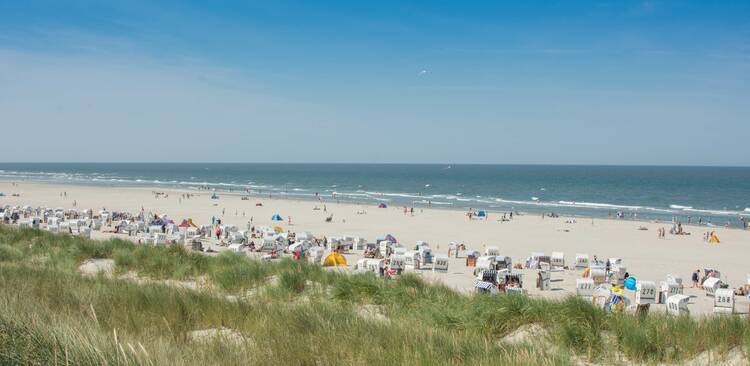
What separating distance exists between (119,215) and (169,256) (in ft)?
95.5

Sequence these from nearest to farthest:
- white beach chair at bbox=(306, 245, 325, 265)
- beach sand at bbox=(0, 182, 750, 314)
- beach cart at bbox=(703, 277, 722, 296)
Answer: beach cart at bbox=(703, 277, 722, 296), white beach chair at bbox=(306, 245, 325, 265), beach sand at bbox=(0, 182, 750, 314)

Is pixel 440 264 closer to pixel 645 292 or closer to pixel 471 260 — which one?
pixel 471 260

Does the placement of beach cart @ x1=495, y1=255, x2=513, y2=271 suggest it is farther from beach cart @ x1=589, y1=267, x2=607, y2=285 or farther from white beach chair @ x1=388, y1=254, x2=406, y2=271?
white beach chair @ x1=388, y1=254, x2=406, y2=271

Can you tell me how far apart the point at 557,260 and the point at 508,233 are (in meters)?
12.0

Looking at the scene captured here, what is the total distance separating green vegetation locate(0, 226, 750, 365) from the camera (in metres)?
3.37

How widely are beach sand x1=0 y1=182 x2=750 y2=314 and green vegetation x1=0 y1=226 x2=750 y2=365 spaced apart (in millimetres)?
9311

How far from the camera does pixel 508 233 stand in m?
35.5

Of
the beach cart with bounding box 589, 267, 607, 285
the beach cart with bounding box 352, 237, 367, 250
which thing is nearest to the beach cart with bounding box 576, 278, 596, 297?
the beach cart with bounding box 589, 267, 607, 285

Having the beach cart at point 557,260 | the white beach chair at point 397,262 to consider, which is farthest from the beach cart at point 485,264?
the beach cart at point 557,260

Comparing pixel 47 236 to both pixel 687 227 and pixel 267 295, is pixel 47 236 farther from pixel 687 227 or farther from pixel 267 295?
pixel 687 227

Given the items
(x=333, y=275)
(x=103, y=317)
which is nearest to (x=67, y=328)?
(x=103, y=317)

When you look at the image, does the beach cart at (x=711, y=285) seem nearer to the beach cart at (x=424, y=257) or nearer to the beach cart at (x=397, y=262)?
the beach cart at (x=424, y=257)

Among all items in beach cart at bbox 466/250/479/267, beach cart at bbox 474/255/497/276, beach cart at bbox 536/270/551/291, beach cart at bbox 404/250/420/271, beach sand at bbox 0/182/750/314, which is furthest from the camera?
beach sand at bbox 0/182/750/314

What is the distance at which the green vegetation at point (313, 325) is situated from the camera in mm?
3369
